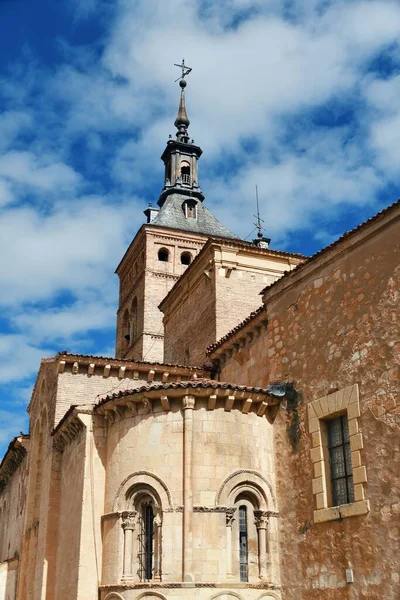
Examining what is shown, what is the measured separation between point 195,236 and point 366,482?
34.7 m

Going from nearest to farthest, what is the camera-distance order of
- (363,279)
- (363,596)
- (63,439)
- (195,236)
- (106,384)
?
(363,596), (363,279), (63,439), (106,384), (195,236)

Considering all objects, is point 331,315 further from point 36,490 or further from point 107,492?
point 36,490

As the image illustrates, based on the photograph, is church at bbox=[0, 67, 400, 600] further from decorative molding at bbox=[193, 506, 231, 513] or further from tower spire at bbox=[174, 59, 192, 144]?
tower spire at bbox=[174, 59, 192, 144]

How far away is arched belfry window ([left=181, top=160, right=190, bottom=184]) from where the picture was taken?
2059 inches

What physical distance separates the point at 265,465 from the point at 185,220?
34.3 m

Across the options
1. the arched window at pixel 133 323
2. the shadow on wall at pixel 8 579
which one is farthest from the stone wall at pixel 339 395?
the arched window at pixel 133 323

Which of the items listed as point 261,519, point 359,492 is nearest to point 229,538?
point 261,519

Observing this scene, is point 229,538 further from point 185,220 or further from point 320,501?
point 185,220

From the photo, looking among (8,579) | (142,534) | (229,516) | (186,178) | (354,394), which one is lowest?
(8,579)

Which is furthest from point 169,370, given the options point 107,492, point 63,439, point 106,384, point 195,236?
point 195,236

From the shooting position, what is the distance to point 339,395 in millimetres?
13422

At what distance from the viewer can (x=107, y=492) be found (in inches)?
612

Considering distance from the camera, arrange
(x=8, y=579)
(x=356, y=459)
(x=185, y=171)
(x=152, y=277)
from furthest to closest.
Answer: (x=185, y=171), (x=152, y=277), (x=8, y=579), (x=356, y=459)

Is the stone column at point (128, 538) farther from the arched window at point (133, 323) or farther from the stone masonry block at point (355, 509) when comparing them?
the arched window at point (133, 323)
